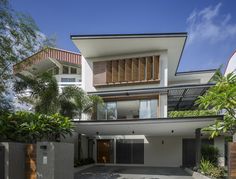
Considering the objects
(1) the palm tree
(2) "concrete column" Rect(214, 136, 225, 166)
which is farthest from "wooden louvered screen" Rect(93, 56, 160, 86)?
(2) "concrete column" Rect(214, 136, 225, 166)

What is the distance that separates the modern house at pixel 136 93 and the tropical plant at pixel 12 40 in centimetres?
778

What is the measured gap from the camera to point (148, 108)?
721 inches

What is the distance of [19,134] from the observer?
951 cm

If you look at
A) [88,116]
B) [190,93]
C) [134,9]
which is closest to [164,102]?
[190,93]

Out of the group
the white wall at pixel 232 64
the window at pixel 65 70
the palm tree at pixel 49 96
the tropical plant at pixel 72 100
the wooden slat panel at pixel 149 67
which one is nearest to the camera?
the palm tree at pixel 49 96

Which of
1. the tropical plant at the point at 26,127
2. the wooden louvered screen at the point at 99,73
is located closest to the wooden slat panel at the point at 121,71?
the wooden louvered screen at the point at 99,73

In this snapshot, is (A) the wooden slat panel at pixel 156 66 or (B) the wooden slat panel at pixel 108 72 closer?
(A) the wooden slat panel at pixel 156 66

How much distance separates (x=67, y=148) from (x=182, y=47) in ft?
41.4

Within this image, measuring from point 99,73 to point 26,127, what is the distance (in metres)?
11.6

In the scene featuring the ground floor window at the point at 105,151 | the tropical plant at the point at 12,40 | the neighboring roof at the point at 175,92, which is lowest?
the ground floor window at the point at 105,151

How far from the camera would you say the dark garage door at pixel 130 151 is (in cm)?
2105

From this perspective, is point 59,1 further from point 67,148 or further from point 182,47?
point 182,47

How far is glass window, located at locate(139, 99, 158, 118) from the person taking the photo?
59.6 ft

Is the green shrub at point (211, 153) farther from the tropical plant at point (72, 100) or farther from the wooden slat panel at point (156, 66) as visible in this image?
the tropical plant at point (72, 100)
